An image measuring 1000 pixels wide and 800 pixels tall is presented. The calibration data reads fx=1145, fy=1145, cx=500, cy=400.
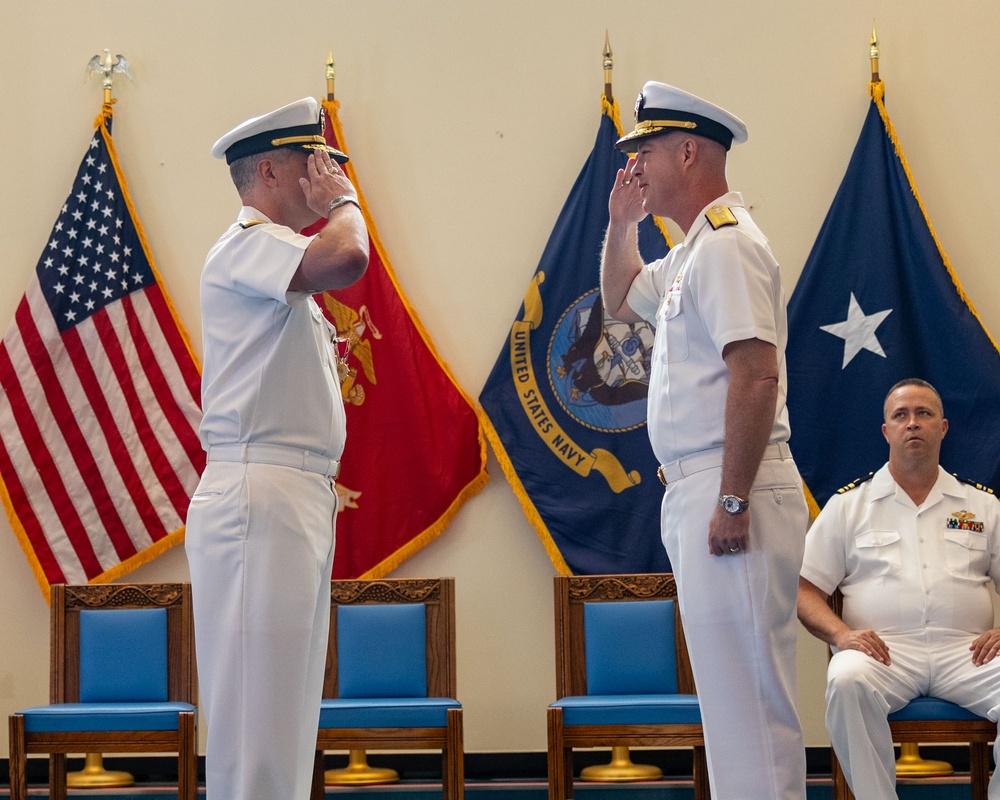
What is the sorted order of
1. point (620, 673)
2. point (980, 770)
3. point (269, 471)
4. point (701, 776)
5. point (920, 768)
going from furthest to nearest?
point (920, 768), point (620, 673), point (701, 776), point (980, 770), point (269, 471)

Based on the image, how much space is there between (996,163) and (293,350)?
3.27 m

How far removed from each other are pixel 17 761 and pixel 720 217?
2.75m

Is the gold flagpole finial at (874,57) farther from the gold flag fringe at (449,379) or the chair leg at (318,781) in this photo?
the chair leg at (318,781)

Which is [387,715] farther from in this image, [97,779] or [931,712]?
[931,712]

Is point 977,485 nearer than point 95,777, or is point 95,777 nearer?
point 977,485

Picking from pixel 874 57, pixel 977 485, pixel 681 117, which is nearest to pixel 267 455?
pixel 681 117

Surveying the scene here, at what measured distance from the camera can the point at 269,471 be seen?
2.36m

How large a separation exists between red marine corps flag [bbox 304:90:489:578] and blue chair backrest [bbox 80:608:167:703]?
81 centimetres

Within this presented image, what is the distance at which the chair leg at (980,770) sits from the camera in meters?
3.57

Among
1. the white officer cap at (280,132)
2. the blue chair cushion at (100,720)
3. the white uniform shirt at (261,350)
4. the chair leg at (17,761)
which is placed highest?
the white officer cap at (280,132)

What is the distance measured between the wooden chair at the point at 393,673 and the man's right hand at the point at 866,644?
3.99ft

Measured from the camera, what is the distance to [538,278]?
179 inches

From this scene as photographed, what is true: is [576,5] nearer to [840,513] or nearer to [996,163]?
[996,163]

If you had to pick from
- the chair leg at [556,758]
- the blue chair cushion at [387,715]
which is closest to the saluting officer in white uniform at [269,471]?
the blue chair cushion at [387,715]
